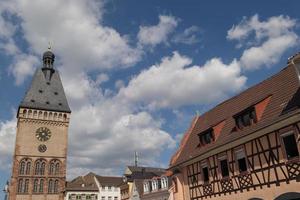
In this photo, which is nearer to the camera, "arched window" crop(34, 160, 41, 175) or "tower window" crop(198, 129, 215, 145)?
"tower window" crop(198, 129, 215, 145)

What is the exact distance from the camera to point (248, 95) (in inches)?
1062

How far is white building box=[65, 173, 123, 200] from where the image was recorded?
70.6 meters

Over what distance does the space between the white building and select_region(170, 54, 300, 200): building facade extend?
45.0m

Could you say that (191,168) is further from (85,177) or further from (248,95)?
(85,177)

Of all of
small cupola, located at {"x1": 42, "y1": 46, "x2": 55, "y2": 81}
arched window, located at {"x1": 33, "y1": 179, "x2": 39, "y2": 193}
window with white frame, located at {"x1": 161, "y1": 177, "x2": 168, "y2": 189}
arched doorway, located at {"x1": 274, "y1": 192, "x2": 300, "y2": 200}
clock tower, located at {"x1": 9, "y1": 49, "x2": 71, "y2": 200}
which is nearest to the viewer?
arched doorway, located at {"x1": 274, "y1": 192, "x2": 300, "y2": 200}

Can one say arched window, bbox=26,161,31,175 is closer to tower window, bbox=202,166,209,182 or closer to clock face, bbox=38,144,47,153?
clock face, bbox=38,144,47,153

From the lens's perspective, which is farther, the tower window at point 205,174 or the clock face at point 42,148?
the clock face at point 42,148

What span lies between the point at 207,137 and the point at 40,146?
157ft

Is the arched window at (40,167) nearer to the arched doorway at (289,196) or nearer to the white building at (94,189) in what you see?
the white building at (94,189)

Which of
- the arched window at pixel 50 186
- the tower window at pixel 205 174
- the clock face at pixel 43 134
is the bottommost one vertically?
the tower window at pixel 205 174

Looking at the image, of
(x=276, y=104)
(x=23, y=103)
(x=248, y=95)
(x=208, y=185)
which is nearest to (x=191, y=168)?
(x=208, y=185)

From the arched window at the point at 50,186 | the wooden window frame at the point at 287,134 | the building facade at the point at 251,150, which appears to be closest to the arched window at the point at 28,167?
the arched window at the point at 50,186

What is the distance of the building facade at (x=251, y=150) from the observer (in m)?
19.1

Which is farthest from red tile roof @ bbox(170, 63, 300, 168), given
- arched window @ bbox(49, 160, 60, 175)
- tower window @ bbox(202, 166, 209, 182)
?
arched window @ bbox(49, 160, 60, 175)
